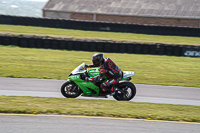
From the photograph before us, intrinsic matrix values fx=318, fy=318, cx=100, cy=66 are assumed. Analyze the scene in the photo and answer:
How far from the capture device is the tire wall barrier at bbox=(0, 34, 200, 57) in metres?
21.1

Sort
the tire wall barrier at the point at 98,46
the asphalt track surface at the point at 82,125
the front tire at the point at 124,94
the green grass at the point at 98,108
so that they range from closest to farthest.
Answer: the asphalt track surface at the point at 82,125 < the green grass at the point at 98,108 < the front tire at the point at 124,94 < the tire wall barrier at the point at 98,46

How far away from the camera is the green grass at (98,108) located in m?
7.75

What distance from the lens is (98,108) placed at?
27.4 feet

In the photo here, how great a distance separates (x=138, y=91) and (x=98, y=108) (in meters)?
3.55

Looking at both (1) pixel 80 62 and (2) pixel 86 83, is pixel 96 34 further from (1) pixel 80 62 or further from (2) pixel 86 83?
(2) pixel 86 83

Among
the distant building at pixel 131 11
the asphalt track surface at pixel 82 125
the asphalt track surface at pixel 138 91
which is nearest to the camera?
the asphalt track surface at pixel 82 125

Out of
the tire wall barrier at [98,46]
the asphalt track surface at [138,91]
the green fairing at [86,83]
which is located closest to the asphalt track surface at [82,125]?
the green fairing at [86,83]

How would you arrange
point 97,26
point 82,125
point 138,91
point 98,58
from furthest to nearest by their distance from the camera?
point 97,26
point 138,91
point 98,58
point 82,125

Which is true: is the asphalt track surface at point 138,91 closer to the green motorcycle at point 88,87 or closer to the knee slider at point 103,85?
the green motorcycle at point 88,87

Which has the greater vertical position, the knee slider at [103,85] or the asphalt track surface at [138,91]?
the knee slider at [103,85]

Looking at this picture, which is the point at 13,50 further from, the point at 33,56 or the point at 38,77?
the point at 38,77

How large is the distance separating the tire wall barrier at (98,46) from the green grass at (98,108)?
11.9 metres

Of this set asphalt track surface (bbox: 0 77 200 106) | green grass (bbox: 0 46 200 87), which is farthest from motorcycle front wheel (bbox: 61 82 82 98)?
green grass (bbox: 0 46 200 87)

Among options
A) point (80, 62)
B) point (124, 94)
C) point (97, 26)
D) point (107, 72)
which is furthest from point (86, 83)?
point (97, 26)
